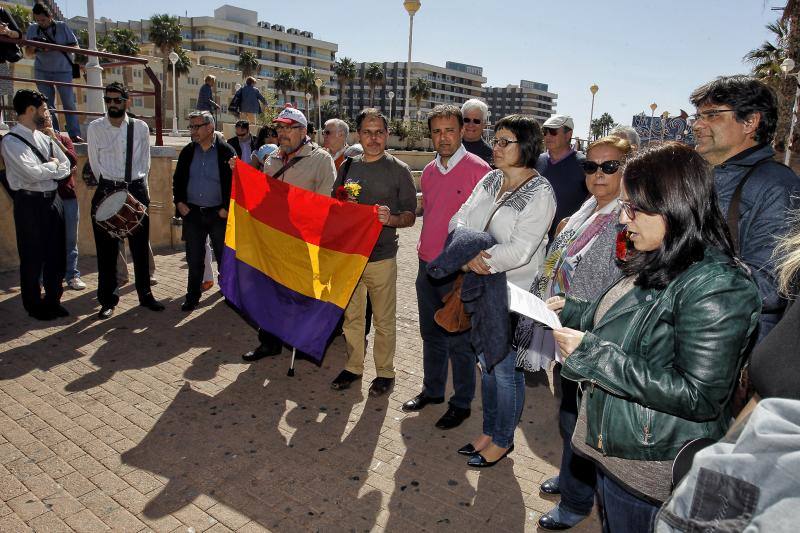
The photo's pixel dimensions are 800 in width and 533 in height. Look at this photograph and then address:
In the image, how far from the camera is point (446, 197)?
458 cm

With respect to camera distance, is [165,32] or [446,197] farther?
[165,32]

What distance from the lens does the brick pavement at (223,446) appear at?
342cm

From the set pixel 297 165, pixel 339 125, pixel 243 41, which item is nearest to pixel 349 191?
pixel 297 165

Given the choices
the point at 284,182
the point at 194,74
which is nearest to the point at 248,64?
the point at 194,74

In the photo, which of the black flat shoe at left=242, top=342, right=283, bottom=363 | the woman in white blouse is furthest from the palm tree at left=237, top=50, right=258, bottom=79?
the woman in white blouse

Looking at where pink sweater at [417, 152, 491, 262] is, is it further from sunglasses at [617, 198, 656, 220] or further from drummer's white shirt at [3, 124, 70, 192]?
drummer's white shirt at [3, 124, 70, 192]

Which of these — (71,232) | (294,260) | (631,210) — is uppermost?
(631,210)

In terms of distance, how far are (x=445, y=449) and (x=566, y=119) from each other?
3.76 metres

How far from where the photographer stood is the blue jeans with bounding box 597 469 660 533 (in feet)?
6.95

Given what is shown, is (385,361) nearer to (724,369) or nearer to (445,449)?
(445,449)

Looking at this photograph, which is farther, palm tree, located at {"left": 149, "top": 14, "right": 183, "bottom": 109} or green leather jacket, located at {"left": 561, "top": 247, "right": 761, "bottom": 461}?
palm tree, located at {"left": 149, "top": 14, "right": 183, "bottom": 109}

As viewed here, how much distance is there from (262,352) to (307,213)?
1.60 metres

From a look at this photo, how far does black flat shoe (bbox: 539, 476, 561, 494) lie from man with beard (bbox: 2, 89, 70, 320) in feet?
18.7

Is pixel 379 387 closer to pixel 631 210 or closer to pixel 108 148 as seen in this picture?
pixel 631 210
